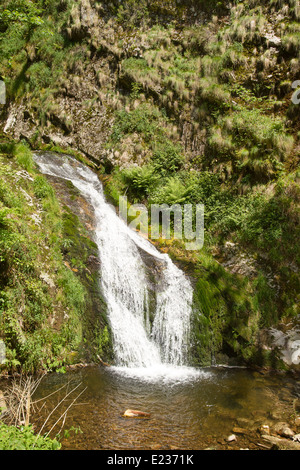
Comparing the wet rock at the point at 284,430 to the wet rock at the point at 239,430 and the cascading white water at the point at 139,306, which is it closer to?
the wet rock at the point at 239,430

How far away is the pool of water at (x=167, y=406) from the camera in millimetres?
4367

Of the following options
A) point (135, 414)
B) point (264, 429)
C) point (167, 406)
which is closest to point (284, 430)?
point (264, 429)

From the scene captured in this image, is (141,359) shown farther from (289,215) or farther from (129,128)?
(129,128)

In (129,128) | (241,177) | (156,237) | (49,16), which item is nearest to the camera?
(156,237)

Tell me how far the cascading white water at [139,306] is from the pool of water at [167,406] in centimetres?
51

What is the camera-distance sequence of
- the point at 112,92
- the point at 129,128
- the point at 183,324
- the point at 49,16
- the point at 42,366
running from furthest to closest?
the point at 49,16
the point at 112,92
the point at 129,128
the point at 183,324
the point at 42,366

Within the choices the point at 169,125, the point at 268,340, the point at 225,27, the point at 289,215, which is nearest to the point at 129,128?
the point at 169,125

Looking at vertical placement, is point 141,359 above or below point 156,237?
below

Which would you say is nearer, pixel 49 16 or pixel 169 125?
pixel 169 125

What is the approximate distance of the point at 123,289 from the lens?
8391mm

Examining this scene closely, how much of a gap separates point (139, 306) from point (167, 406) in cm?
312

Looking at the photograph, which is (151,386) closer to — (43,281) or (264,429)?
(264,429)

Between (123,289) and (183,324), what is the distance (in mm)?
1941

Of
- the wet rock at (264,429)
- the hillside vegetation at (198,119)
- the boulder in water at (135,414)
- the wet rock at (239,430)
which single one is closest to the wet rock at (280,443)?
the wet rock at (264,429)
